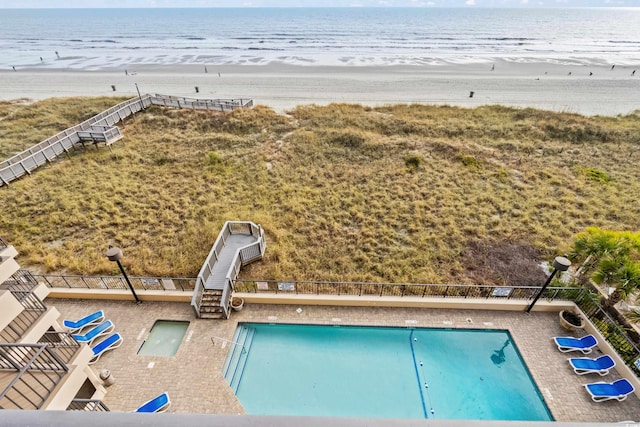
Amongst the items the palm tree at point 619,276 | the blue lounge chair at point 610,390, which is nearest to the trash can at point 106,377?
the blue lounge chair at point 610,390

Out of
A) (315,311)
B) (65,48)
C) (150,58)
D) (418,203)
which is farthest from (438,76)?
(65,48)

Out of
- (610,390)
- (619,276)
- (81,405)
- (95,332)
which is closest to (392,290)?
(610,390)

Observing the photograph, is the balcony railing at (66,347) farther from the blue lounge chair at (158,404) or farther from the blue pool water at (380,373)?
the blue pool water at (380,373)

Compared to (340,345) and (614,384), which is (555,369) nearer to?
(614,384)

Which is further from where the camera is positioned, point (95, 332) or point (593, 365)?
point (95, 332)

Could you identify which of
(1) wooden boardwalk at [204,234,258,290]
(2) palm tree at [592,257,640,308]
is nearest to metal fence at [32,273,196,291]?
(1) wooden boardwalk at [204,234,258,290]

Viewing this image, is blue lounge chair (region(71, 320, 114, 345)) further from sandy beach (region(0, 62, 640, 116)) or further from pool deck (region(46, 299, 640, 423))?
sandy beach (region(0, 62, 640, 116))

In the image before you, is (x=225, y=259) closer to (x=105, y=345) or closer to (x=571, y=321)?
(x=105, y=345)
